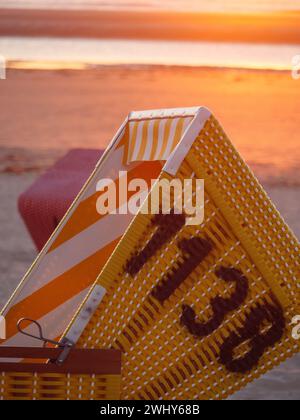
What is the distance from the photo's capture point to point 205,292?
2564 mm

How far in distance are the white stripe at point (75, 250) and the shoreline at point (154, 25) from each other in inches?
525

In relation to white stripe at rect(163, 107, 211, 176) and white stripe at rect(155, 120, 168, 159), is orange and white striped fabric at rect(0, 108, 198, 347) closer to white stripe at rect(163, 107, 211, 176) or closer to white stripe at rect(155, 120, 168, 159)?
white stripe at rect(155, 120, 168, 159)

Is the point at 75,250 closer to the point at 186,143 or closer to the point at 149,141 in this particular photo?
the point at 149,141

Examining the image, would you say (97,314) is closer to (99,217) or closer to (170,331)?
(170,331)

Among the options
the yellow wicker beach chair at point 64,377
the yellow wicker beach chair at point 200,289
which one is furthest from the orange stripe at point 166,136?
the yellow wicker beach chair at point 64,377

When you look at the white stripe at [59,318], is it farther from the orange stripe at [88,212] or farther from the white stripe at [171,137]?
the white stripe at [171,137]

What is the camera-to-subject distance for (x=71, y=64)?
12961mm

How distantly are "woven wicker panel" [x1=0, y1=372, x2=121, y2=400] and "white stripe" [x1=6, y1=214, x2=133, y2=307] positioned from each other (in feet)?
2.34

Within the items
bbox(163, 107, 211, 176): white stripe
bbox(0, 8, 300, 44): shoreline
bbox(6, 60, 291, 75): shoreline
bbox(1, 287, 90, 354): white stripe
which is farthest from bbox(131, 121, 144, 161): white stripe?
bbox(0, 8, 300, 44): shoreline

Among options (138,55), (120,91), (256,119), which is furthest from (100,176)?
(138,55)

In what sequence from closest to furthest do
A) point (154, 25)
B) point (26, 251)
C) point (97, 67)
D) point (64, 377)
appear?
point (64, 377) → point (26, 251) → point (97, 67) → point (154, 25)

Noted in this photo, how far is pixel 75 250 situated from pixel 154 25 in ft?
53.2

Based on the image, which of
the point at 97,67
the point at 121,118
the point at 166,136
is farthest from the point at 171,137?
the point at 97,67
